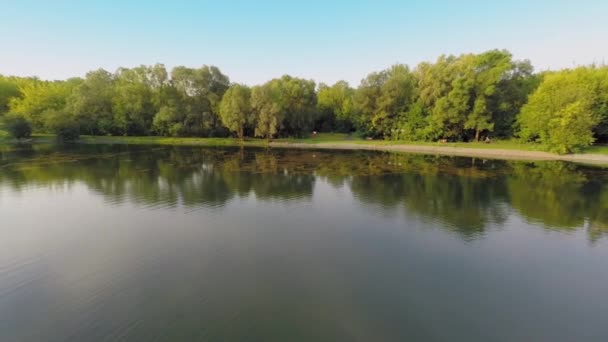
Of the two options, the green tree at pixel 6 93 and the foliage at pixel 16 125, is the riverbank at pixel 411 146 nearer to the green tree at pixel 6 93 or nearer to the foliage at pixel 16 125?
the foliage at pixel 16 125

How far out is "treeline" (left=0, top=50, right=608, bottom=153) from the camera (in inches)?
1631

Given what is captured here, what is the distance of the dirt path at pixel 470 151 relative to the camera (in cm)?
3397

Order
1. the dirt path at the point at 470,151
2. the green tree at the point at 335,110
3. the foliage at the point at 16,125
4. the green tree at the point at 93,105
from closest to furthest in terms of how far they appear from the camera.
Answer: the dirt path at the point at 470,151
the foliage at the point at 16,125
the green tree at the point at 93,105
the green tree at the point at 335,110

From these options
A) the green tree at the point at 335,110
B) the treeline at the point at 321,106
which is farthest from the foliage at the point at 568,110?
the green tree at the point at 335,110

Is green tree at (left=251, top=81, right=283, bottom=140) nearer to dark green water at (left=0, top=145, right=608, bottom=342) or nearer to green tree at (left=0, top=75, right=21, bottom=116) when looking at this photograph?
dark green water at (left=0, top=145, right=608, bottom=342)

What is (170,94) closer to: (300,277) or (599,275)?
(300,277)

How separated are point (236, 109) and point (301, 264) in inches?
1883

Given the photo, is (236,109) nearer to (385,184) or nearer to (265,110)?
(265,110)

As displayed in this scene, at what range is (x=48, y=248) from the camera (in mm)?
10250

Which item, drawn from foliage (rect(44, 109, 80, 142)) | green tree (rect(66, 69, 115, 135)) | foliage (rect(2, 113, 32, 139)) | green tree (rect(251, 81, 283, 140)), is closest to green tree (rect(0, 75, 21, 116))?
green tree (rect(66, 69, 115, 135))

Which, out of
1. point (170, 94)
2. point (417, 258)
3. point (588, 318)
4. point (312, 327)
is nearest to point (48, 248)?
point (312, 327)

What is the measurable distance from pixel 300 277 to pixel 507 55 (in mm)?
54494

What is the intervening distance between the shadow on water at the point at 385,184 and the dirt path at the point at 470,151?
4900 mm

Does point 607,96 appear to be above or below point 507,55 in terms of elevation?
below
